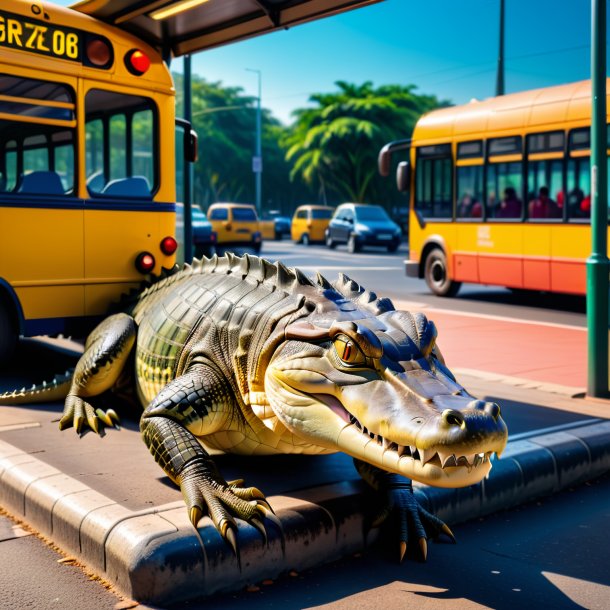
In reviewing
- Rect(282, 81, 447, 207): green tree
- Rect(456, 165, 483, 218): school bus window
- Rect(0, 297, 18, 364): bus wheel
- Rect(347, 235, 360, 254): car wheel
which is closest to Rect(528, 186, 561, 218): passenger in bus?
Rect(456, 165, 483, 218): school bus window

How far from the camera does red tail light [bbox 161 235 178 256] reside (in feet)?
26.7

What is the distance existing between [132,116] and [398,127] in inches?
1855

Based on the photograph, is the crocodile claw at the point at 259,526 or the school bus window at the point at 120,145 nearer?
the crocodile claw at the point at 259,526

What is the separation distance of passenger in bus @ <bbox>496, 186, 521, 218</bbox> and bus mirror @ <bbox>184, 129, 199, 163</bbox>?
723 cm

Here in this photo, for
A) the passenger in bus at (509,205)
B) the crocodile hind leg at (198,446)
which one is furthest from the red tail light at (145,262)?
the passenger in bus at (509,205)

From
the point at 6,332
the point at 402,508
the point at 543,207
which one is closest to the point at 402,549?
the point at 402,508

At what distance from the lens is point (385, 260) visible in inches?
1122

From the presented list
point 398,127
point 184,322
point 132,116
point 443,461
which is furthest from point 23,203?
point 398,127

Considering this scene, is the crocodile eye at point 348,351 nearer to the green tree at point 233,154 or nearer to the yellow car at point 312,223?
the yellow car at point 312,223

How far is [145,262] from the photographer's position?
7926mm

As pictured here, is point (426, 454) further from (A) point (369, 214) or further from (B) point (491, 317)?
(A) point (369, 214)

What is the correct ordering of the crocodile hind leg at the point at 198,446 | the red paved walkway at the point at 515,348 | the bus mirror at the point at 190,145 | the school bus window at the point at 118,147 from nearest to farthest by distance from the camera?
the crocodile hind leg at the point at 198,446 → the school bus window at the point at 118,147 → the red paved walkway at the point at 515,348 → the bus mirror at the point at 190,145

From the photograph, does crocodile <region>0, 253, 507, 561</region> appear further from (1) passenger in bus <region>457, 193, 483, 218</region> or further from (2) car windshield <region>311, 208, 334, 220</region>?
(2) car windshield <region>311, 208, 334, 220</region>

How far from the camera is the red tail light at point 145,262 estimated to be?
7.89 m
